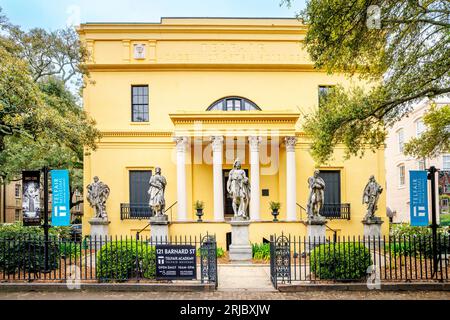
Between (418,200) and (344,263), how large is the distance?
362cm

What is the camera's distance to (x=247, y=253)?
575 inches

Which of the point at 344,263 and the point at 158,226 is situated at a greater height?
the point at 158,226

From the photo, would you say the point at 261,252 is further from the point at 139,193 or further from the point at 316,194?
the point at 139,193

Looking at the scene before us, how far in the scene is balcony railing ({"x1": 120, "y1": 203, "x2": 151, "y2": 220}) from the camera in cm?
2131

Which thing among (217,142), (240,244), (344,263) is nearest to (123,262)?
(240,244)

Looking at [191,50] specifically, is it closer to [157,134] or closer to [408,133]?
[157,134]

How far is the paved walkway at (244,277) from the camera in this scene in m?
10.0

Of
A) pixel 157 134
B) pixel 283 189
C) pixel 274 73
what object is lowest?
pixel 283 189

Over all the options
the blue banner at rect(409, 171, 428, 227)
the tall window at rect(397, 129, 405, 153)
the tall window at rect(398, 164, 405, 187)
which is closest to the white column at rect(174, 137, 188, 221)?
the blue banner at rect(409, 171, 428, 227)

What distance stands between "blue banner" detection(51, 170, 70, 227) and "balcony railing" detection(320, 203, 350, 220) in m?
14.2

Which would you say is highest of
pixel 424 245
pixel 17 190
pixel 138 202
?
pixel 17 190

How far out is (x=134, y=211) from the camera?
21422 millimetres
